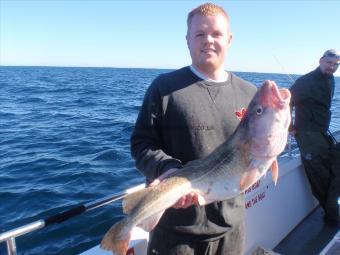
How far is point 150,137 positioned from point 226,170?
1.99 ft

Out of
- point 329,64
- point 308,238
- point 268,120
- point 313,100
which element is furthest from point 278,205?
point 268,120

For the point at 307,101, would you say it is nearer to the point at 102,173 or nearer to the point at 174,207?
the point at 174,207

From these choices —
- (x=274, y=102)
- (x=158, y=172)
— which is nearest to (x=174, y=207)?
(x=158, y=172)

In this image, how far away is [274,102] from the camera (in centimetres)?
248

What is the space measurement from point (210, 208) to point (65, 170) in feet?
24.3

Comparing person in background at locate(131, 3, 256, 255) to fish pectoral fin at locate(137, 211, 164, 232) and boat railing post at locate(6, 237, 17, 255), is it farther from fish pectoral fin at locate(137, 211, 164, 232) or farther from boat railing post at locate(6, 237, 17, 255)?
boat railing post at locate(6, 237, 17, 255)

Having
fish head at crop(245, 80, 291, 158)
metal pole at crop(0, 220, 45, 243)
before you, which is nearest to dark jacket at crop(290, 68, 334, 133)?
fish head at crop(245, 80, 291, 158)

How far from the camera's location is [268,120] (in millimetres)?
2508

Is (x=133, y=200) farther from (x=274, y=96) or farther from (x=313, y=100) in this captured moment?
(x=313, y=100)

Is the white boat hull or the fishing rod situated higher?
the fishing rod

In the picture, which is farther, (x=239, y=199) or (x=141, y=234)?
(x=141, y=234)

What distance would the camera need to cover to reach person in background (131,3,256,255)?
8.68 feet

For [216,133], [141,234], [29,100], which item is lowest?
[29,100]

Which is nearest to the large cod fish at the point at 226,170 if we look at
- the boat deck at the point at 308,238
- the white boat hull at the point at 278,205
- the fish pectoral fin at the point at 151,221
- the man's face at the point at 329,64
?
the fish pectoral fin at the point at 151,221
